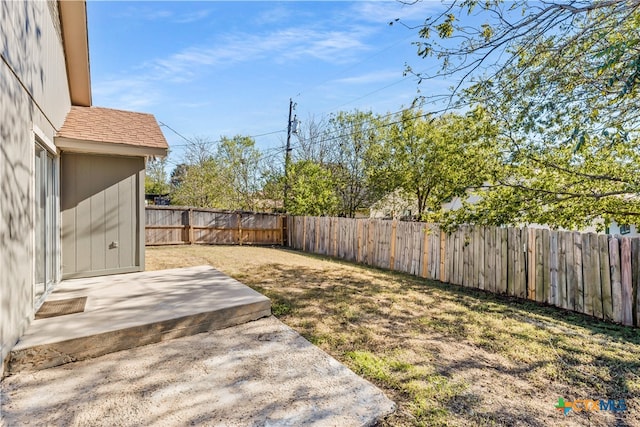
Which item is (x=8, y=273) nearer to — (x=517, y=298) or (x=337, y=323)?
(x=337, y=323)

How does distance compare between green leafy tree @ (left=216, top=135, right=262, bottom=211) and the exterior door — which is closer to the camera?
the exterior door

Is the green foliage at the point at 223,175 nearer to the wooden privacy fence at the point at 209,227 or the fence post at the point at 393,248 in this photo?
the wooden privacy fence at the point at 209,227

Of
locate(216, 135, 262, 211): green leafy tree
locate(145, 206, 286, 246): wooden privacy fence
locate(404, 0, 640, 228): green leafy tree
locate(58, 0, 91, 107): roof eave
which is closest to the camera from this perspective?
locate(404, 0, 640, 228): green leafy tree

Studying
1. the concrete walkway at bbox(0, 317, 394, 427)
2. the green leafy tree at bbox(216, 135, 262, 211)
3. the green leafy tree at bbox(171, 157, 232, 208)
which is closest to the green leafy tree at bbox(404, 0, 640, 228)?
the concrete walkway at bbox(0, 317, 394, 427)

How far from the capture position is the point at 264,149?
16391mm

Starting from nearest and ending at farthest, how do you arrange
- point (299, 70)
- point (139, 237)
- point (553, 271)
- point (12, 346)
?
point (12, 346) < point (553, 271) < point (139, 237) < point (299, 70)

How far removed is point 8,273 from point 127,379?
4.24 feet

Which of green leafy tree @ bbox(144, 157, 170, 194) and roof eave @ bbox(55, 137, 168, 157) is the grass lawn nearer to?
roof eave @ bbox(55, 137, 168, 157)

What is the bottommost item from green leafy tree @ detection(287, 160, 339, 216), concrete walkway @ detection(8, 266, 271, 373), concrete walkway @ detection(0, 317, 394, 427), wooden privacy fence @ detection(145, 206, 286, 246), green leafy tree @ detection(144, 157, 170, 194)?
concrete walkway @ detection(0, 317, 394, 427)

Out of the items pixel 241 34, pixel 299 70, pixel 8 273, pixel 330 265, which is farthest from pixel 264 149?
pixel 8 273

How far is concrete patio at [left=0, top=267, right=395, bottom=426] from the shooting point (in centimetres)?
206

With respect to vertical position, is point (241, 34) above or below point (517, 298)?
above

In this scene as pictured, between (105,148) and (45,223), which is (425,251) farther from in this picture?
(45,223)

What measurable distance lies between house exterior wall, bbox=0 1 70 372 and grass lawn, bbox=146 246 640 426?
8.30ft
